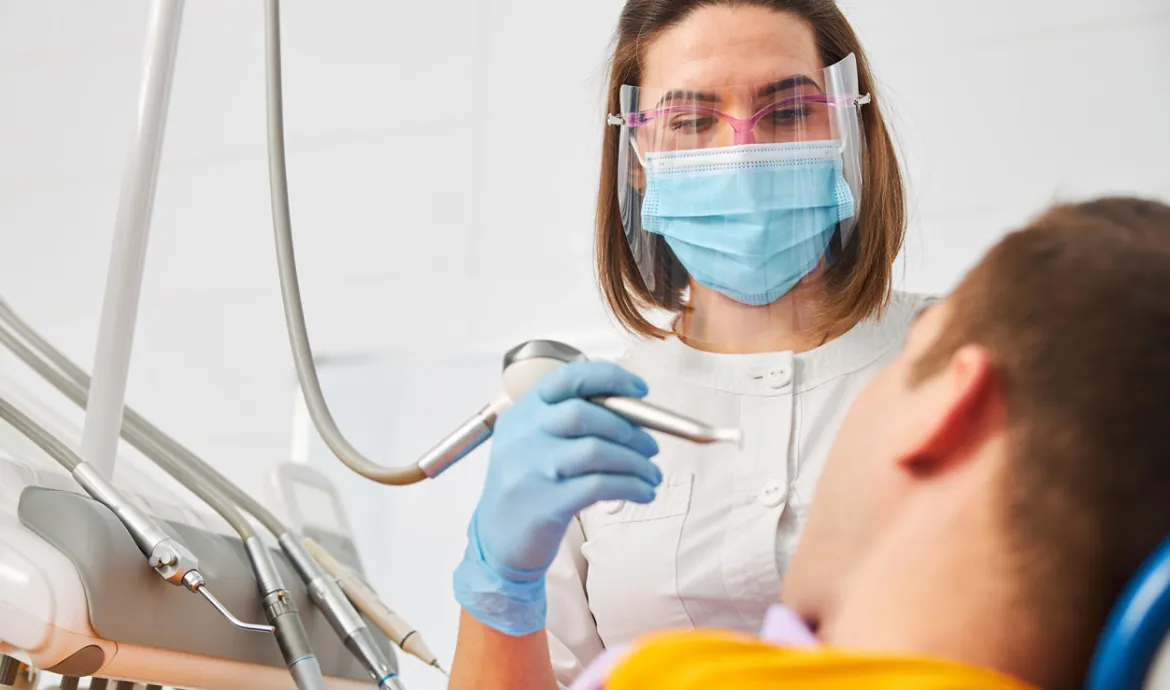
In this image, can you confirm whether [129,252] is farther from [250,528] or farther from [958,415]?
[958,415]

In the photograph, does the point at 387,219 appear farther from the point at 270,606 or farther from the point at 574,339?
the point at 270,606

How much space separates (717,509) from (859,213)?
1.21 ft

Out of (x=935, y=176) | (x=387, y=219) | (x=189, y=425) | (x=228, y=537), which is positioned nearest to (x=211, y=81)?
(x=387, y=219)

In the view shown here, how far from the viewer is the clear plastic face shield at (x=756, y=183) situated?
115 cm

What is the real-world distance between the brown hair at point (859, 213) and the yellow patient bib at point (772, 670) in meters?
0.72

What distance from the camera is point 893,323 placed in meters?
1.20

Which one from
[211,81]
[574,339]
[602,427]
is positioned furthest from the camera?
[211,81]

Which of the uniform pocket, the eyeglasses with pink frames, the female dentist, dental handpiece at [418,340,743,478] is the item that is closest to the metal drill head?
dental handpiece at [418,340,743,478]

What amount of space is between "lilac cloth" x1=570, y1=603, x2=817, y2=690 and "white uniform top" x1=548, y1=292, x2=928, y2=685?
43 centimetres

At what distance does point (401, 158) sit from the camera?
252cm

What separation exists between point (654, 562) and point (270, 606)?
38 cm

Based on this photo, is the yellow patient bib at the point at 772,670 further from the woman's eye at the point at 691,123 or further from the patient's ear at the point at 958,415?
the woman's eye at the point at 691,123

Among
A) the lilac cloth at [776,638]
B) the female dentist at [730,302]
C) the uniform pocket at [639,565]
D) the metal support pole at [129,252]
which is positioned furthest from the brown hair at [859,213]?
the lilac cloth at [776,638]

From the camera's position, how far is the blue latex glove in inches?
33.1
